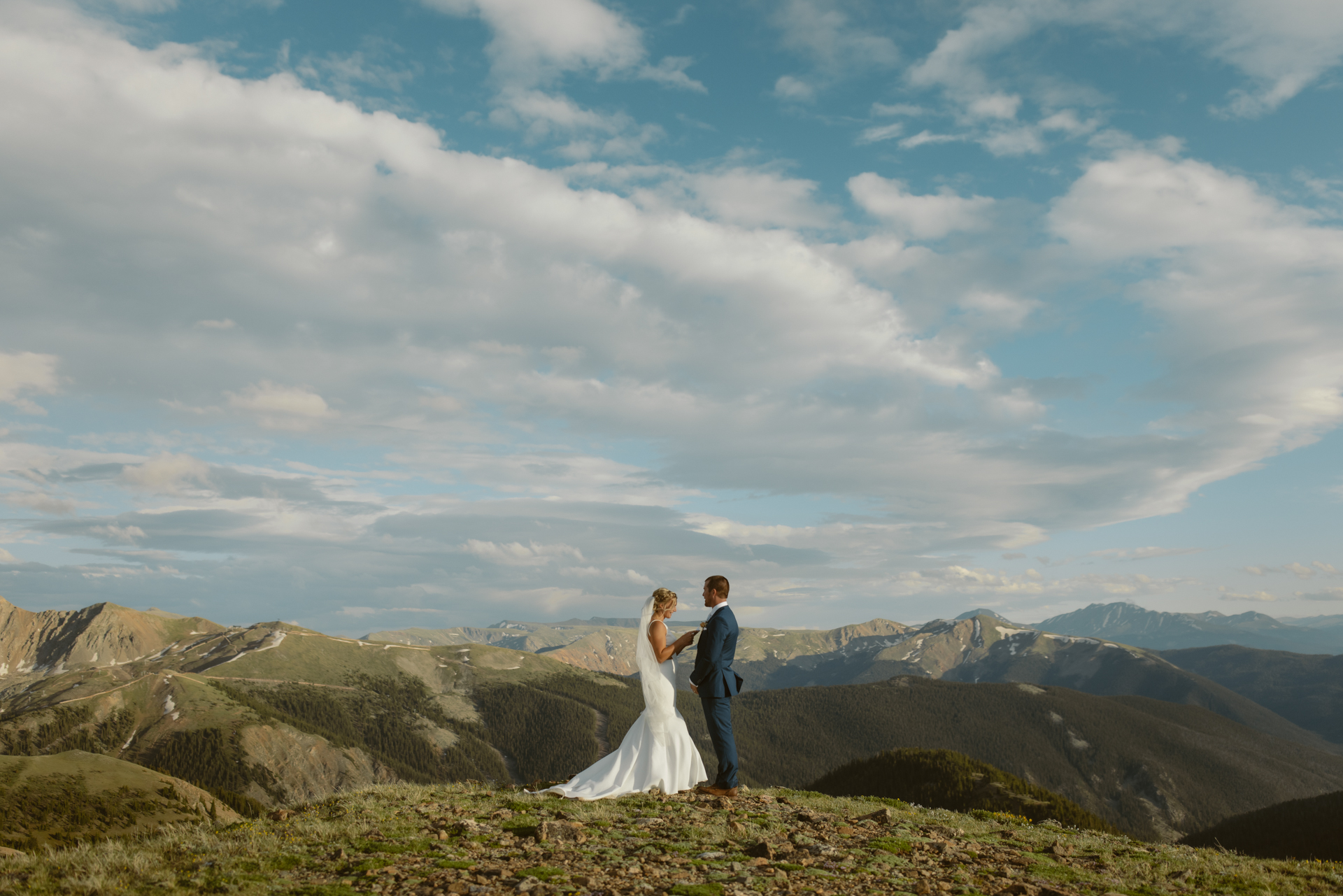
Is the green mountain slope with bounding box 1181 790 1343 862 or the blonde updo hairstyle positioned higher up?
the blonde updo hairstyle

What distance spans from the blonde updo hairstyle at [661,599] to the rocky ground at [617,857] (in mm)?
4524

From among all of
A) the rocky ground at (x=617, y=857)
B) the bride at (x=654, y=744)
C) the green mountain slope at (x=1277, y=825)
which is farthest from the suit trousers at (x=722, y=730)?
the green mountain slope at (x=1277, y=825)

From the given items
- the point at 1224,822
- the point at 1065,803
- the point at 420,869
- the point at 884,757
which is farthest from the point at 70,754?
the point at 1224,822

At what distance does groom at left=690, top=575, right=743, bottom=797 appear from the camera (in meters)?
17.1

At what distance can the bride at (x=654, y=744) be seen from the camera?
1823cm

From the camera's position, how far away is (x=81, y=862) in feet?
36.9

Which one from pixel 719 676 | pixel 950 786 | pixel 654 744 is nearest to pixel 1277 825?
pixel 950 786

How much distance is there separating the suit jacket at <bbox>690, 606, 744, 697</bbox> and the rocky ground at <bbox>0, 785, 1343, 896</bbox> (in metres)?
2.75

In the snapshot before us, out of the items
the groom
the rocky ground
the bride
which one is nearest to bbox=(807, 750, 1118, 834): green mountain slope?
the rocky ground

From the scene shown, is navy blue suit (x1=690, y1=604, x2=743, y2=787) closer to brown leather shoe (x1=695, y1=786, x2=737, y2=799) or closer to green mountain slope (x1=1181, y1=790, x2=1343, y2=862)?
brown leather shoe (x1=695, y1=786, x2=737, y2=799)

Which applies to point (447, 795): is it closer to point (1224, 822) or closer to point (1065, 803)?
point (1065, 803)

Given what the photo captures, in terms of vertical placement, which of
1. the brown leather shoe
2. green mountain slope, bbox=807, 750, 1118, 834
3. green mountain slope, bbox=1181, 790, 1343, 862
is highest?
the brown leather shoe

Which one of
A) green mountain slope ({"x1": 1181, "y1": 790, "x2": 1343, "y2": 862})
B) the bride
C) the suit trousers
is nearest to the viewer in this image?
the suit trousers

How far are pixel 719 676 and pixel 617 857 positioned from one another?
5317mm
